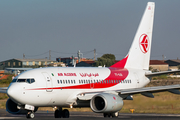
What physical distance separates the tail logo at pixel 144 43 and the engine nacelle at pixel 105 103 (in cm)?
942

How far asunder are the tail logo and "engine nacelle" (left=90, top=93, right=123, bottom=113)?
942 centimetres

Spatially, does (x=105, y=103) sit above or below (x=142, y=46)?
below

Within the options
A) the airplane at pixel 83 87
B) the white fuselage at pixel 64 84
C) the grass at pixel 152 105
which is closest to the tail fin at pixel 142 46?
the airplane at pixel 83 87

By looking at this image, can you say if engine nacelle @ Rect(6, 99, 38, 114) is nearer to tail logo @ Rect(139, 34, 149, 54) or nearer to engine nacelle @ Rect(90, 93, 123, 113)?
engine nacelle @ Rect(90, 93, 123, 113)

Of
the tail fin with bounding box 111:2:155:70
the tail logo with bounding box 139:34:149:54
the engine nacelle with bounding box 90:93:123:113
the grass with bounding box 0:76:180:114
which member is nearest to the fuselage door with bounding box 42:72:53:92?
the engine nacelle with bounding box 90:93:123:113

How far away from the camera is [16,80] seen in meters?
25.0

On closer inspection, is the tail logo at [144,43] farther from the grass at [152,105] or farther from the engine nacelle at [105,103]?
the engine nacelle at [105,103]

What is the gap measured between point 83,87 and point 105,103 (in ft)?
9.79

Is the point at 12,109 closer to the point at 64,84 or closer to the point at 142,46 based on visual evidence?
the point at 64,84

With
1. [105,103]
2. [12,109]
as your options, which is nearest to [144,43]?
[105,103]

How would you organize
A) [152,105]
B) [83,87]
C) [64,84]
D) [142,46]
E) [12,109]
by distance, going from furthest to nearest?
[142,46] < [152,105] < [83,87] < [12,109] < [64,84]

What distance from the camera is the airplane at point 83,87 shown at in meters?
25.0

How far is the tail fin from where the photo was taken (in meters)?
34.9

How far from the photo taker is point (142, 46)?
117ft
